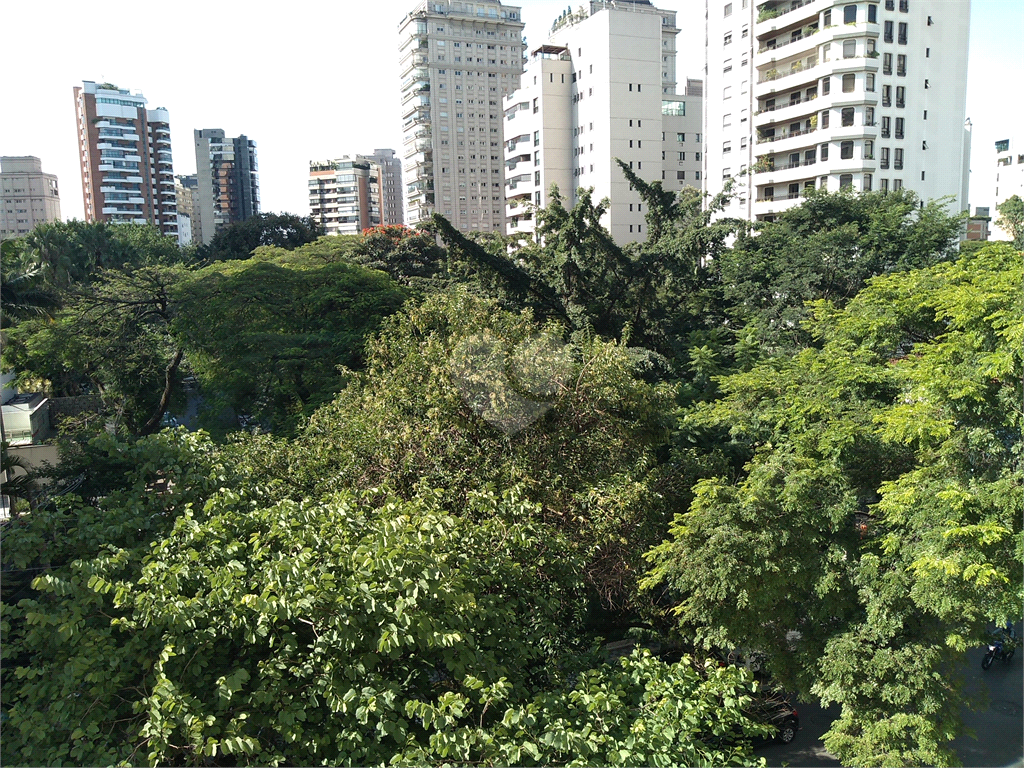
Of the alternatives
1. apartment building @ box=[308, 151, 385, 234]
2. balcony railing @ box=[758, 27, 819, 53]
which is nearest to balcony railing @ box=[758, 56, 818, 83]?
balcony railing @ box=[758, 27, 819, 53]

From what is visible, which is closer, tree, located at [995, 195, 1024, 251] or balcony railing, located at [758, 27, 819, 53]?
balcony railing, located at [758, 27, 819, 53]

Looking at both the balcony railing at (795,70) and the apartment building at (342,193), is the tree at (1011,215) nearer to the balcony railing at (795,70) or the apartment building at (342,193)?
the balcony railing at (795,70)

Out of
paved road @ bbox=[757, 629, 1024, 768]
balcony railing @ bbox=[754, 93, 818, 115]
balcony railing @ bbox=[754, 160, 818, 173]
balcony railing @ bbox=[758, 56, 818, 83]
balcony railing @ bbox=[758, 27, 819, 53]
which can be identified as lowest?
paved road @ bbox=[757, 629, 1024, 768]

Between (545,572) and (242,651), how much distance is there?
397 cm

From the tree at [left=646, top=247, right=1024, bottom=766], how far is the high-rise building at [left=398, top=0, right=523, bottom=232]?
64.8 meters

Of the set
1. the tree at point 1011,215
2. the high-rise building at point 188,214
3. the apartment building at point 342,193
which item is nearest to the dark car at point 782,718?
the tree at point 1011,215

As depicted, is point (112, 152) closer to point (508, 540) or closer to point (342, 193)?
point (342, 193)

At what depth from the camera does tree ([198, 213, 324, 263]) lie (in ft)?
159

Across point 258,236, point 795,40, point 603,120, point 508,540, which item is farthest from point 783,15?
point 508,540

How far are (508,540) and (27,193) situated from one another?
10287 centimetres

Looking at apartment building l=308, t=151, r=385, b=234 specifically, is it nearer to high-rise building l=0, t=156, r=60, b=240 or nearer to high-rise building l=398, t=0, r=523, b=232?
high-rise building l=0, t=156, r=60, b=240

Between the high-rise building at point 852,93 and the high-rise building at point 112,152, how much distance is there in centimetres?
6086

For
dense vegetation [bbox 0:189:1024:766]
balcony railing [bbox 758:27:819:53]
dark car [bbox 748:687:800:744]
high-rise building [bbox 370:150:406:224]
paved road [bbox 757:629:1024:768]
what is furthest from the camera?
high-rise building [bbox 370:150:406:224]

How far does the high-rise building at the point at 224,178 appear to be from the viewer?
4272 inches
